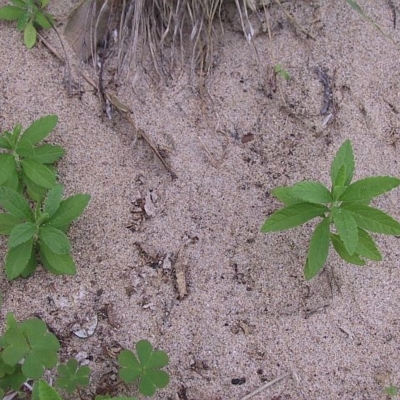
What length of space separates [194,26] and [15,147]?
37.7 inches

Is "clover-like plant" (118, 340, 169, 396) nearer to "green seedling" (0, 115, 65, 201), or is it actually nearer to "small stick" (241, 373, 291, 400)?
"small stick" (241, 373, 291, 400)

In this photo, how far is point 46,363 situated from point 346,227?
111cm

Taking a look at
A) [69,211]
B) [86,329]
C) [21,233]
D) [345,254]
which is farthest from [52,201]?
Answer: [345,254]

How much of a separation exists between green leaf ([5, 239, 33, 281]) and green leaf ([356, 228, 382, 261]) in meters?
1.18

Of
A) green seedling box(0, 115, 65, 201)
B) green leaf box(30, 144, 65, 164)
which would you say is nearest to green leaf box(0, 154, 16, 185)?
green seedling box(0, 115, 65, 201)

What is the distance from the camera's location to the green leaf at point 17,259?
2207 mm

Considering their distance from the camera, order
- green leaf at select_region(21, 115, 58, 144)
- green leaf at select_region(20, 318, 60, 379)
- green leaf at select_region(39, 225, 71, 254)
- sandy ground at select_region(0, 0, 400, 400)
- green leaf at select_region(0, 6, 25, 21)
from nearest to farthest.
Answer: green leaf at select_region(20, 318, 60, 379), green leaf at select_region(39, 225, 71, 254), sandy ground at select_region(0, 0, 400, 400), green leaf at select_region(21, 115, 58, 144), green leaf at select_region(0, 6, 25, 21)

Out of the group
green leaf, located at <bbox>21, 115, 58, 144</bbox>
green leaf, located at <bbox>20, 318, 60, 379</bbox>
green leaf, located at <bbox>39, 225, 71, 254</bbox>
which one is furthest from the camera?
green leaf, located at <bbox>21, 115, 58, 144</bbox>

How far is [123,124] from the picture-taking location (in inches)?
103

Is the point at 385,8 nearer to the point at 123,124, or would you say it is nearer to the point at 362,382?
the point at 123,124

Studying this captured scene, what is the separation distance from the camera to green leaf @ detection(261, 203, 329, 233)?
7.22ft

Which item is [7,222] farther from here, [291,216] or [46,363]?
[291,216]

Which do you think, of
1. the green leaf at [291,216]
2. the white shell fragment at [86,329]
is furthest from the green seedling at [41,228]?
the green leaf at [291,216]

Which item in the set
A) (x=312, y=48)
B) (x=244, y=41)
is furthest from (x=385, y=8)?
(x=244, y=41)
